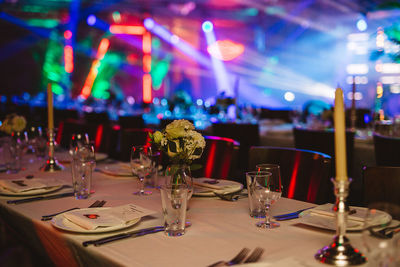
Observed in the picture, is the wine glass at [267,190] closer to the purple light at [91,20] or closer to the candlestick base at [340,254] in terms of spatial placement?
the candlestick base at [340,254]

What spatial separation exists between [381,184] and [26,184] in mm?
1426

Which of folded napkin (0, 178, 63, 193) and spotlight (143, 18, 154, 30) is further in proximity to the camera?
spotlight (143, 18, 154, 30)

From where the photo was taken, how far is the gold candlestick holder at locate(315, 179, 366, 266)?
1032 mm

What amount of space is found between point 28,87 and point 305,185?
334 inches

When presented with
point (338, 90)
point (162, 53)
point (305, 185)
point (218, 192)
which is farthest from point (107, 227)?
point (162, 53)

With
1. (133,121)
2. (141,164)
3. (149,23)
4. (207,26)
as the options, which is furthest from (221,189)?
(149,23)

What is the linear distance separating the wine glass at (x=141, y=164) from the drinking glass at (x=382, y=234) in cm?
110

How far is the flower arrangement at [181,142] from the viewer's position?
150 centimetres

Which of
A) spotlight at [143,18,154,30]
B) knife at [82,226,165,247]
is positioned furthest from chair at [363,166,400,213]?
spotlight at [143,18,154,30]

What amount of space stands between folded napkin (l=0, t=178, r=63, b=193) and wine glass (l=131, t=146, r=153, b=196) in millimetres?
354

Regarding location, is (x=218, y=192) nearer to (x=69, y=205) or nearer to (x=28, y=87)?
(x=69, y=205)

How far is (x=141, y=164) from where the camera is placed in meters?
1.84

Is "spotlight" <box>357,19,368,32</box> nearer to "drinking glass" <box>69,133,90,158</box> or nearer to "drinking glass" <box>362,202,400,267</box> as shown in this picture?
"drinking glass" <box>69,133,90,158</box>

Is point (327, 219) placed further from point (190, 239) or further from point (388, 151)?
point (388, 151)
